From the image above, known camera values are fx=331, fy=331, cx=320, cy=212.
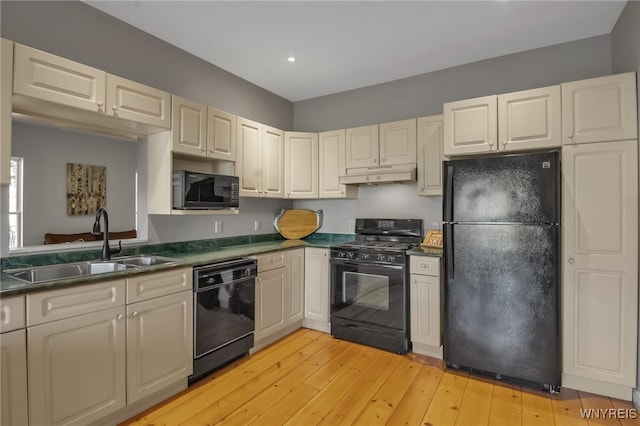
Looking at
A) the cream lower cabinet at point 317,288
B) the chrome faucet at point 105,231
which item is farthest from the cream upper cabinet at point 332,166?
the chrome faucet at point 105,231

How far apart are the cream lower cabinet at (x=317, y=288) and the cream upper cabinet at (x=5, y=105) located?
8.21ft

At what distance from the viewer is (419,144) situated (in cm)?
330

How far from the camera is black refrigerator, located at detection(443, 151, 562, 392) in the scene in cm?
237

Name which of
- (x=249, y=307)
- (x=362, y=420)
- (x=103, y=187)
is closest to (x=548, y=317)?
(x=362, y=420)

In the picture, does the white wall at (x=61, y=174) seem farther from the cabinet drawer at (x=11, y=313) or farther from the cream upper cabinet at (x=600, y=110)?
the cream upper cabinet at (x=600, y=110)

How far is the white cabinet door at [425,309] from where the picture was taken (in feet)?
9.45

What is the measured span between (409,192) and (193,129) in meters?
2.27

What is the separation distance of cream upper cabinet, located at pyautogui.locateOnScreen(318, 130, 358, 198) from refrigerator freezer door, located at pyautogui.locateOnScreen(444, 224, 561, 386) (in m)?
1.44

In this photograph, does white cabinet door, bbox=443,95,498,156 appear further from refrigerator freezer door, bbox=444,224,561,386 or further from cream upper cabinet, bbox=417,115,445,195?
refrigerator freezer door, bbox=444,224,561,386

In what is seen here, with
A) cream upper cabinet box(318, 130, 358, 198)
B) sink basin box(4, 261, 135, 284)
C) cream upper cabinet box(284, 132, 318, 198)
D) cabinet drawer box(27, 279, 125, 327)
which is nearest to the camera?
cabinet drawer box(27, 279, 125, 327)

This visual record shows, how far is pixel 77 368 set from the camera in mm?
1807

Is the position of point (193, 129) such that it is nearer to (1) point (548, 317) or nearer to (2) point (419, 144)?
(2) point (419, 144)
